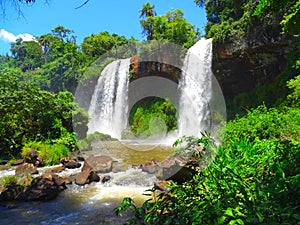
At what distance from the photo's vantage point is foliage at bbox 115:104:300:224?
84.9 inches

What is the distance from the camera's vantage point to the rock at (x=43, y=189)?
6.62 metres

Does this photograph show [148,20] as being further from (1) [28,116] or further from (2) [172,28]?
(1) [28,116]

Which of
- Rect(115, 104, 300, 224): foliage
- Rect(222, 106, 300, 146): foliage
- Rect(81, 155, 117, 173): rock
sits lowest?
Rect(81, 155, 117, 173): rock

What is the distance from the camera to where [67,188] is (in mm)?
7586

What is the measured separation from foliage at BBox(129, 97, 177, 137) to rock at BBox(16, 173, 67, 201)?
47.1ft

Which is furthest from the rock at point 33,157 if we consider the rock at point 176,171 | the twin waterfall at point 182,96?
the twin waterfall at point 182,96

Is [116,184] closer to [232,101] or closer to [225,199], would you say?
[225,199]

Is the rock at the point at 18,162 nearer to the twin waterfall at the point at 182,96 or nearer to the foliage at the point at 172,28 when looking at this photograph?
the twin waterfall at the point at 182,96

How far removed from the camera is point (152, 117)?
23234mm

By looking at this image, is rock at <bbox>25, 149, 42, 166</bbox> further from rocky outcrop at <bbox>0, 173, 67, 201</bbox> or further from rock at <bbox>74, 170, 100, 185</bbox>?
rocky outcrop at <bbox>0, 173, 67, 201</bbox>

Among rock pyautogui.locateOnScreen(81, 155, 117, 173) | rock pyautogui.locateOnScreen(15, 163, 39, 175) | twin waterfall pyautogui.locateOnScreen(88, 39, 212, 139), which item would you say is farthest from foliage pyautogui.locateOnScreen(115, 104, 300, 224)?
twin waterfall pyautogui.locateOnScreen(88, 39, 212, 139)

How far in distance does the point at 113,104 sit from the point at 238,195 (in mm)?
21115

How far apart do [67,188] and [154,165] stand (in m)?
3.01

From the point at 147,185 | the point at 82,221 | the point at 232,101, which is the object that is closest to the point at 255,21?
the point at 232,101
